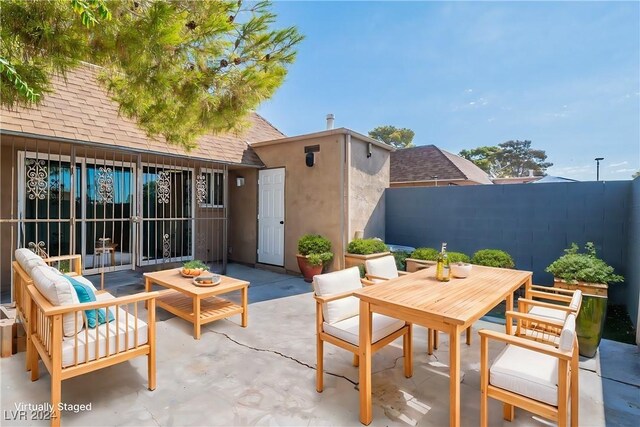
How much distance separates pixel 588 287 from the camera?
12.3 ft

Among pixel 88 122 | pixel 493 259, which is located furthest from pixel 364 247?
pixel 88 122

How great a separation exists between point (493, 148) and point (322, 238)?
28.2 m

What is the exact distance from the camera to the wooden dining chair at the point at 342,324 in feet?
8.80

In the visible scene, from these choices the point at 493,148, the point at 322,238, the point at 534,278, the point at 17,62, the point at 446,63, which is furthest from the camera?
the point at 493,148

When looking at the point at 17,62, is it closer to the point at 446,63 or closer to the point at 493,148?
the point at 446,63

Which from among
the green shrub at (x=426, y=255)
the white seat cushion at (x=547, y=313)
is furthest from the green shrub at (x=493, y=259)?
the white seat cushion at (x=547, y=313)

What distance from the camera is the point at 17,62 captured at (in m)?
2.69

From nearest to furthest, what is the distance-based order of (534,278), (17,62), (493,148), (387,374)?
(17,62), (387,374), (534,278), (493,148)

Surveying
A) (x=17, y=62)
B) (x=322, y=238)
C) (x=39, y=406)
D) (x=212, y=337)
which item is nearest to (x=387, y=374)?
(x=212, y=337)

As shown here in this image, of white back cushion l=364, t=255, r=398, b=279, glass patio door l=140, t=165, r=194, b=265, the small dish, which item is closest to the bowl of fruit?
the small dish

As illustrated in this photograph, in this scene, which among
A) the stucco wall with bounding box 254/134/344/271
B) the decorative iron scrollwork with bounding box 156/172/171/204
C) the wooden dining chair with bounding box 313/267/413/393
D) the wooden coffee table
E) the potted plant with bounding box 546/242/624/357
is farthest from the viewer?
the decorative iron scrollwork with bounding box 156/172/171/204

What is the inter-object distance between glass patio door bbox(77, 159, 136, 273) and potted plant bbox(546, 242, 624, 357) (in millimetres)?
8258

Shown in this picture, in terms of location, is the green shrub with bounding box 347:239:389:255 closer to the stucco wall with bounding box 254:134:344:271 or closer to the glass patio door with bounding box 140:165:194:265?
the stucco wall with bounding box 254:134:344:271

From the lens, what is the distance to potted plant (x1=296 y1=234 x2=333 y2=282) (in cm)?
666
